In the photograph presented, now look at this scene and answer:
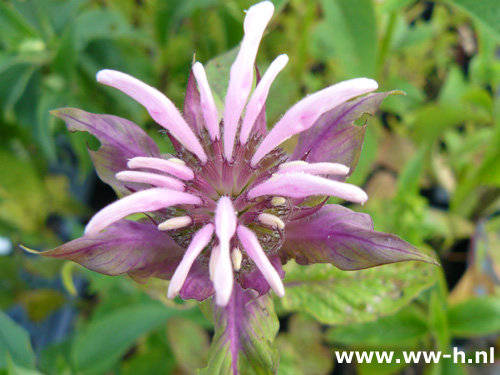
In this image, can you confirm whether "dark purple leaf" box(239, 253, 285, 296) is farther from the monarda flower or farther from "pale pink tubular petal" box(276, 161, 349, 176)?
"pale pink tubular petal" box(276, 161, 349, 176)

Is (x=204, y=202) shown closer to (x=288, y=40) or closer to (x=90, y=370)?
(x=90, y=370)

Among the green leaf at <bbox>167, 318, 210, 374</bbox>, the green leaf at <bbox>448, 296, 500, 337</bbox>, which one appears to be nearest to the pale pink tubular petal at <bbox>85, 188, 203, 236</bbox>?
the green leaf at <bbox>167, 318, 210, 374</bbox>

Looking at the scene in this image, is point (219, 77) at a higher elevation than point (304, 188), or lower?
higher

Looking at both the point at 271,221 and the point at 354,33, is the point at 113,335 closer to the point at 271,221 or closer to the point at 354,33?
the point at 271,221

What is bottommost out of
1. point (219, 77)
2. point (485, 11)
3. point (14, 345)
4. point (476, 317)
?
point (14, 345)

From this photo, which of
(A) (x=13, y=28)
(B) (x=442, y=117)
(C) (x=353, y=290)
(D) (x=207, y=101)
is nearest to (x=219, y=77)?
(D) (x=207, y=101)

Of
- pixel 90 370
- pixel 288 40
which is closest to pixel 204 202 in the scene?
pixel 90 370

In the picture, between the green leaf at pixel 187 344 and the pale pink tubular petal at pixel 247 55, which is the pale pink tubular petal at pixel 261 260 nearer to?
the pale pink tubular petal at pixel 247 55
